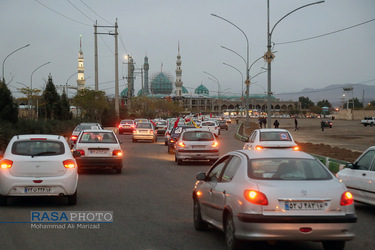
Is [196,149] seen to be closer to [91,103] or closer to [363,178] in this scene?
[363,178]

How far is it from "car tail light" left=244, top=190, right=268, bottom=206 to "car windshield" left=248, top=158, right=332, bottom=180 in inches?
14.9

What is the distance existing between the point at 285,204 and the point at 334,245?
100 cm

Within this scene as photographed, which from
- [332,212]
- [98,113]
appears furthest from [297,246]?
[98,113]

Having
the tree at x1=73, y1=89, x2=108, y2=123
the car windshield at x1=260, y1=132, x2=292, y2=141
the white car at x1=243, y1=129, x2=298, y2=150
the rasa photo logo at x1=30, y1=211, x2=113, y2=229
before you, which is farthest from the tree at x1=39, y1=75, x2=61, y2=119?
the rasa photo logo at x1=30, y1=211, x2=113, y2=229

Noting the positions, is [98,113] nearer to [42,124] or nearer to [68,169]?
[42,124]

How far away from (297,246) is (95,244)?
282cm

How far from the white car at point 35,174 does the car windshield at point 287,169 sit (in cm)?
510

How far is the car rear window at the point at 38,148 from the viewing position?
12.0 m

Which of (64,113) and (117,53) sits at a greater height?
(117,53)

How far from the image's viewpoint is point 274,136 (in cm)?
2156

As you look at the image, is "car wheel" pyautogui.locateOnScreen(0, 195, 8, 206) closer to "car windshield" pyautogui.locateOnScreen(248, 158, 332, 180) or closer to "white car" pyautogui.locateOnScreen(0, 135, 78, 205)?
"white car" pyautogui.locateOnScreen(0, 135, 78, 205)

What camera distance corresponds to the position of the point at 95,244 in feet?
26.9

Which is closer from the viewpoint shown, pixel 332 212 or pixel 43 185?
pixel 332 212

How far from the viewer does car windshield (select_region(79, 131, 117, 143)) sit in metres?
19.3
